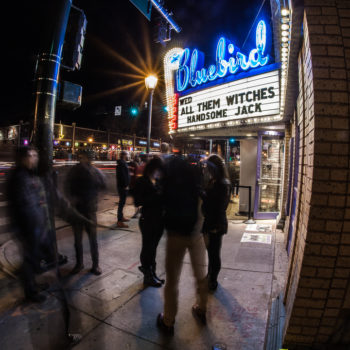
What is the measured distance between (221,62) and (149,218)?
5215mm

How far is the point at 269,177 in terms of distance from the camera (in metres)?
7.50

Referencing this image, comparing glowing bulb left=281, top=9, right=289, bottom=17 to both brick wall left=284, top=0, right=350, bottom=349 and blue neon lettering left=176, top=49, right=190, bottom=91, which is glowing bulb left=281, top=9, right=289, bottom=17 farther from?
blue neon lettering left=176, top=49, right=190, bottom=91

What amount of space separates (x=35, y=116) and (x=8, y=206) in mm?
1736

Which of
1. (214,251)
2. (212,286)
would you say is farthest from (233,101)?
(212,286)

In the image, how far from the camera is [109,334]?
2.50 m

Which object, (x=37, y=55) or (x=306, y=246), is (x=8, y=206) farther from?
(x=306, y=246)

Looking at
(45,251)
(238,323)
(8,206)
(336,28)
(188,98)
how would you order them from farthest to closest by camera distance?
(188,98), (45,251), (8,206), (238,323), (336,28)

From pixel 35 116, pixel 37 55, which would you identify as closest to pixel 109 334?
pixel 35 116

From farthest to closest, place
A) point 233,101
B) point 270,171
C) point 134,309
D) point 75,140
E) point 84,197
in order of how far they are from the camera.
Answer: point 75,140, point 270,171, point 233,101, point 84,197, point 134,309

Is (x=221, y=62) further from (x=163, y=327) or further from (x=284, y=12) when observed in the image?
(x=163, y=327)

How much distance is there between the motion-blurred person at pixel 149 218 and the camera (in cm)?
332

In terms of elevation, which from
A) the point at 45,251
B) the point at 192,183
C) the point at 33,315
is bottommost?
the point at 33,315

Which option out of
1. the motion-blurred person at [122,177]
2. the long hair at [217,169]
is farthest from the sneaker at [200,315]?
the motion-blurred person at [122,177]

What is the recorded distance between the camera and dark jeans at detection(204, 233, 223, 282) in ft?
11.0
